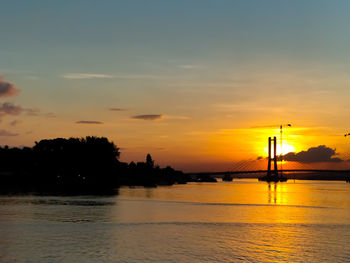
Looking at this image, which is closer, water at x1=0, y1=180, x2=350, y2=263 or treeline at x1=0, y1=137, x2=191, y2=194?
water at x1=0, y1=180, x2=350, y2=263

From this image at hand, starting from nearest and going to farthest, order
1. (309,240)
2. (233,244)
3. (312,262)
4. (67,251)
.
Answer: (312,262)
(67,251)
(233,244)
(309,240)

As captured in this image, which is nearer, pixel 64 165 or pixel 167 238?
pixel 167 238

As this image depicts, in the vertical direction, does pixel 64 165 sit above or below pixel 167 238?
above

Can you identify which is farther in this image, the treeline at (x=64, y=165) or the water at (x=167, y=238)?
the treeline at (x=64, y=165)

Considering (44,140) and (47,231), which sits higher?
(44,140)

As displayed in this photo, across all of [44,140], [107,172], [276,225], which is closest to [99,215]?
[276,225]

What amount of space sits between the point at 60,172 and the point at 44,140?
18.0 m

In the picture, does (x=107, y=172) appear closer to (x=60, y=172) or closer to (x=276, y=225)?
(x=60, y=172)

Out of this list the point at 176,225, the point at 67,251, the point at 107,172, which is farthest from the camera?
the point at 107,172

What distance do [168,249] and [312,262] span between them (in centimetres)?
1048

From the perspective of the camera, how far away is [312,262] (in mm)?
31438

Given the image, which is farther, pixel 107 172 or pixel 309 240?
pixel 107 172

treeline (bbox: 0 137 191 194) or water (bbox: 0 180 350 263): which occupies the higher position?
treeline (bbox: 0 137 191 194)

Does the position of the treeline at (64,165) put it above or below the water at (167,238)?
above
